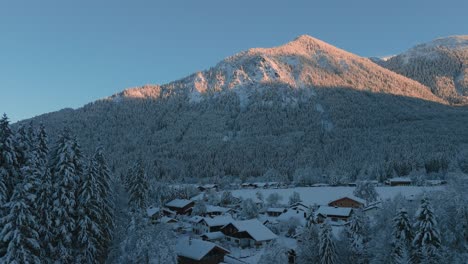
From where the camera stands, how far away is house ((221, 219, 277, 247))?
212 feet

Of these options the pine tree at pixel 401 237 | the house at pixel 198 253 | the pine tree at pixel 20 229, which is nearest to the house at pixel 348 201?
the house at pixel 198 253

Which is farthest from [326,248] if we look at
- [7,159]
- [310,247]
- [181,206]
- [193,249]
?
[181,206]

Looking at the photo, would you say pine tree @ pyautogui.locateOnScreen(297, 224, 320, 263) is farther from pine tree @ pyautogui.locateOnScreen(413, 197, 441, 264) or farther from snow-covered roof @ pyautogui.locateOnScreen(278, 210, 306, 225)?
snow-covered roof @ pyautogui.locateOnScreen(278, 210, 306, 225)

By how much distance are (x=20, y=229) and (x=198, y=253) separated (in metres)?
27.7

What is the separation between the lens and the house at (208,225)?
243 ft

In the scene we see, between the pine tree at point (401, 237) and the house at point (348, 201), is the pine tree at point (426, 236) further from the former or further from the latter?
the house at point (348, 201)

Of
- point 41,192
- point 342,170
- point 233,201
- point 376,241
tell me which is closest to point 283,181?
point 342,170

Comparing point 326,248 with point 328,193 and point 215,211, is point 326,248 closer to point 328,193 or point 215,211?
point 215,211

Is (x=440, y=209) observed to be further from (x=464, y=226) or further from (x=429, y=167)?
(x=429, y=167)

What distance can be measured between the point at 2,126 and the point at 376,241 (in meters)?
34.5

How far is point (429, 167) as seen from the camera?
149875mm

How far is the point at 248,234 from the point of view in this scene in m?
65.7

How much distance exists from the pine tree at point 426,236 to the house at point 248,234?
3436 cm

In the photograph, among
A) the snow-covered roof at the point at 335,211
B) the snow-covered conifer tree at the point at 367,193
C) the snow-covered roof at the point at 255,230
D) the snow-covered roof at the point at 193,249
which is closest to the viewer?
the snow-covered roof at the point at 193,249
